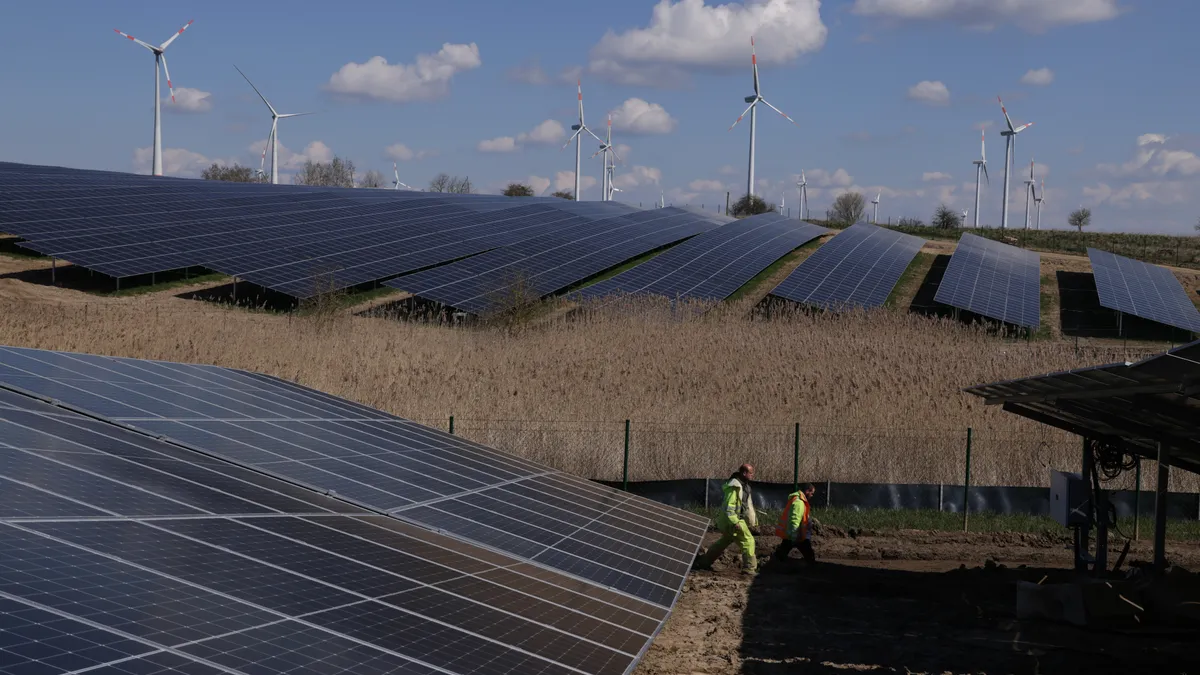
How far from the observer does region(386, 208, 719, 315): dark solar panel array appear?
132 ft

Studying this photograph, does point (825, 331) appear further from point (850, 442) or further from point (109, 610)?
point (109, 610)

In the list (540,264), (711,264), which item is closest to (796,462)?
(540,264)

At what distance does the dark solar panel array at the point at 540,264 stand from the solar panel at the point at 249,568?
86.0 feet

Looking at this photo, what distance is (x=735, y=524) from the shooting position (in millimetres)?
17828

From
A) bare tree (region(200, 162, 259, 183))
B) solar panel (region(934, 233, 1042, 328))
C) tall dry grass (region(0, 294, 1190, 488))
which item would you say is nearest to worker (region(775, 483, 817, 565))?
tall dry grass (region(0, 294, 1190, 488))

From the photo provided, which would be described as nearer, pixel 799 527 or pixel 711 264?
pixel 799 527

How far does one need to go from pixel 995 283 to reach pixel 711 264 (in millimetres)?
13905

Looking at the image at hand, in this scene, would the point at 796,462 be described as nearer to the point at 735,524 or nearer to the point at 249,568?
the point at 735,524

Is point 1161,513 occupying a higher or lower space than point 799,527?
higher

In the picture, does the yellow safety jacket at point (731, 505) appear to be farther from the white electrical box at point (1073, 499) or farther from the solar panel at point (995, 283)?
the solar panel at point (995, 283)

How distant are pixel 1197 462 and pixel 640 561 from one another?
379 inches

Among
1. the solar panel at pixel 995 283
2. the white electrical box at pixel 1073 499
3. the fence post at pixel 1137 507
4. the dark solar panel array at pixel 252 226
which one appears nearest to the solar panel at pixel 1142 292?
the solar panel at pixel 995 283

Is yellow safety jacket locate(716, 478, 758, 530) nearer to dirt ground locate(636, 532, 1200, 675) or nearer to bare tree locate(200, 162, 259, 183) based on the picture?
dirt ground locate(636, 532, 1200, 675)

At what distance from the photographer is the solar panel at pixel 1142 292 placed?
49.3 metres
